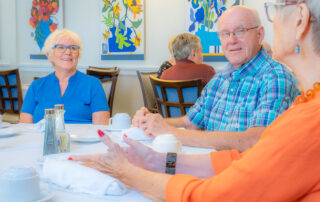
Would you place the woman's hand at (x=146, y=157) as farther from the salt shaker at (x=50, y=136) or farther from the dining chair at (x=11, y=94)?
the dining chair at (x=11, y=94)

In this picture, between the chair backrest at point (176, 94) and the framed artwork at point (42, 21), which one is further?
the framed artwork at point (42, 21)

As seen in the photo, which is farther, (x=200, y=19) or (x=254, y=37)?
(x=200, y=19)

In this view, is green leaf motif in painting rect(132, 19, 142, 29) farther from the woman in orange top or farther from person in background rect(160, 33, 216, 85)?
the woman in orange top

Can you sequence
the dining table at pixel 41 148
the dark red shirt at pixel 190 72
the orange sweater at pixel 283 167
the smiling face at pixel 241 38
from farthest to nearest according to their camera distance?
the dark red shirt at pixel 190 72 < the smiling face at pixel 241 38 < the dining table at pixel 41 148 < the orange sweater at pixel 283 167

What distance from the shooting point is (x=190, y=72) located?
10.8 feet

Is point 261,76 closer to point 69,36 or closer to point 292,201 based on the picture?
point 292,201

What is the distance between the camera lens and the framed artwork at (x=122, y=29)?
4984 mm

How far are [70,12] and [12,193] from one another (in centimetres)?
521

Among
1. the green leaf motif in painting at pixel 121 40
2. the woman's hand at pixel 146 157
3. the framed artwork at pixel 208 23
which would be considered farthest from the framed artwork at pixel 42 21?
the woman's hand at pixel 146 157

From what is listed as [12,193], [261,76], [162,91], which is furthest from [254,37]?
[12,193]

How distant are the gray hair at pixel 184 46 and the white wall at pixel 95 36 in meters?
0.84

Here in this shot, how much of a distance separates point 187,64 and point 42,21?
3.43 meters

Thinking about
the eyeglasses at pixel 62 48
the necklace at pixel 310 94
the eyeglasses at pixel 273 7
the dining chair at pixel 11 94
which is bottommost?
the dining chair at pixel 11 94

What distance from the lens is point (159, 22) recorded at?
4879mm
